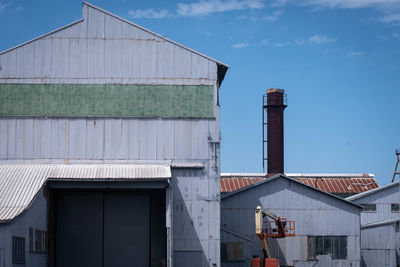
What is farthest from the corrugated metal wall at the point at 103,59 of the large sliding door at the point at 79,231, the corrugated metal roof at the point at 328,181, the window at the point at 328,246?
the corrugated metal roof at the point at 328,181

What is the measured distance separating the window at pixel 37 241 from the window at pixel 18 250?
1299mm

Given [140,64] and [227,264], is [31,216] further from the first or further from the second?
[227,264]

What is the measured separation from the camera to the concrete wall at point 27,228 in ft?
88.3

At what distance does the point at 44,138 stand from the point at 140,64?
6.46m

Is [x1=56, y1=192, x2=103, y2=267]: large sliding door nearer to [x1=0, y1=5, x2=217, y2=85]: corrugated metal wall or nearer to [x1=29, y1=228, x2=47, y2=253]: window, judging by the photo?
[x1=29, y1=228, x2=47, y2=253]: window

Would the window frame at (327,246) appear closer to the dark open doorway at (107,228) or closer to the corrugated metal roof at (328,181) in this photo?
the dark open doorway at (107,228)

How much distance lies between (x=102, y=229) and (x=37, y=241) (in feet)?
16.3

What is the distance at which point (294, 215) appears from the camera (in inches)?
1689

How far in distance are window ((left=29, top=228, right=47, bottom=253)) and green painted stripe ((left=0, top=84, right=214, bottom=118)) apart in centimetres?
673

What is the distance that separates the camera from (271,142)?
193 feet

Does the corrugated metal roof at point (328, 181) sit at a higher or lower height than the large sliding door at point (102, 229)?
higher

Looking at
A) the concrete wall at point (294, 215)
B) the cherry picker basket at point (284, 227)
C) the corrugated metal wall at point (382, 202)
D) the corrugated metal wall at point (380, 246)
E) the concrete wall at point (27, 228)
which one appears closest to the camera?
the concrete wall at point (27, 228)

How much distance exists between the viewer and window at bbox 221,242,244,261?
136 ft

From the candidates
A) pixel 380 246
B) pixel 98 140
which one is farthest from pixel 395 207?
pixel 98 140
